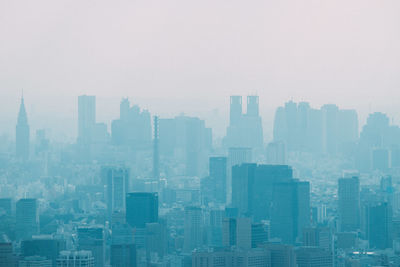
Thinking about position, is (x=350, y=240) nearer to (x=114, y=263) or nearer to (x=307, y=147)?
(x=114, y=263)

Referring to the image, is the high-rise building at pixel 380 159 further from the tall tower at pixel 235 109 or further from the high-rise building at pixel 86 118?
the high-rise building at pixel 86 118

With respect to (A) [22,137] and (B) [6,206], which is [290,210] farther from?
(B) [6,206]

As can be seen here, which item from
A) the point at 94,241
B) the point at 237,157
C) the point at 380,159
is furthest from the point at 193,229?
the point at 380,159

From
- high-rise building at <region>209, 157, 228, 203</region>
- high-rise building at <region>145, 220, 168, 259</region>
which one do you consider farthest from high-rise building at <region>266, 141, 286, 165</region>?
high-rise building at <region>145, 220, 168, 259</region>

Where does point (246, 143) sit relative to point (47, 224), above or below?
above

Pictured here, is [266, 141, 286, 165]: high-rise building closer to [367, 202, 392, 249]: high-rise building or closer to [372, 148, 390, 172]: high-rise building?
[372, 148, 390, 172]: high-rise building

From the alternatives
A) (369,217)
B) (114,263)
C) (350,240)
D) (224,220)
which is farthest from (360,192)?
(114,263)

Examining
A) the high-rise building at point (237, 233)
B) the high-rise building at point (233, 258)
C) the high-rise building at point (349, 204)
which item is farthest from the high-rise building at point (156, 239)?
the high-rise building at point (349, 204)
